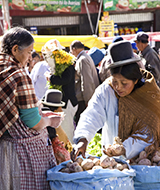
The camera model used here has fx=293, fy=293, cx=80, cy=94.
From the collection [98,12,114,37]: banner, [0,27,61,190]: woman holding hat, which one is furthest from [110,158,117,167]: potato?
[98,12,114,37]: banner

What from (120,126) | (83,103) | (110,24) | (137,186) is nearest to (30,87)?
(120,126)

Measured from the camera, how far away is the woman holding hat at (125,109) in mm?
2229

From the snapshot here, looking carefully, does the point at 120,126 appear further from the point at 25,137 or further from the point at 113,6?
the point at 113,6

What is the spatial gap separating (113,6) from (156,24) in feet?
10.5

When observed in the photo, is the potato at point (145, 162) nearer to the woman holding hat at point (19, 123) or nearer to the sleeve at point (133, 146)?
the sleeve at point (133, 146)

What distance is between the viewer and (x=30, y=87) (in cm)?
206

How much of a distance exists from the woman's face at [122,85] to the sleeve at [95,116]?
0.47 feet

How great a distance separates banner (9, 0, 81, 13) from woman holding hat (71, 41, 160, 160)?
36.5 feet

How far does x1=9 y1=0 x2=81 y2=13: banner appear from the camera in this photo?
12609 mm

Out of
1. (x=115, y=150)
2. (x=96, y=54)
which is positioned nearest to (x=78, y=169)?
(x=115, y=150)

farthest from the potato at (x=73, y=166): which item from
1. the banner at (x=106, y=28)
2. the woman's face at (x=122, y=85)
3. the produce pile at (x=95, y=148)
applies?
the banner at (x=106, y=28)

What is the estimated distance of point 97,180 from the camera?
188 cm

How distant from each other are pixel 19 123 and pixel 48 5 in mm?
12027

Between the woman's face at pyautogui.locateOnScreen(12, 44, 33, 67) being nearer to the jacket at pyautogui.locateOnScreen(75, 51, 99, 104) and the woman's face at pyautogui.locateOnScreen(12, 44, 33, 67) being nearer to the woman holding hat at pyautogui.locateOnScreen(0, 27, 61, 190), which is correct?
the woman holding hat at pyautogui.locateOnScreen(0, 27, 61, 190)
